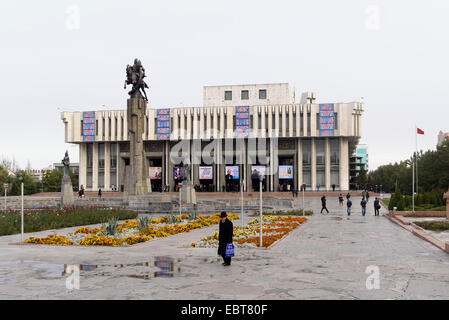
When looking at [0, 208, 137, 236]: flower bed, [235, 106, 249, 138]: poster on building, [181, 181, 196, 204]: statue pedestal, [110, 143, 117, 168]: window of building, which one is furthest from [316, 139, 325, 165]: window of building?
[0, 208, 137, 236]: flower bed

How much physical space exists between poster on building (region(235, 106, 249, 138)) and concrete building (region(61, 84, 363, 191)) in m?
0.17

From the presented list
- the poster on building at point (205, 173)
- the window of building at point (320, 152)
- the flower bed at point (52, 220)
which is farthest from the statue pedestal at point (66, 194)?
the window of building at point (320, 152)

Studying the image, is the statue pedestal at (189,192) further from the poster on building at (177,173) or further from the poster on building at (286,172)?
the poster on building at (177,173)

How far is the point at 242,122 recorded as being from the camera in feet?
265

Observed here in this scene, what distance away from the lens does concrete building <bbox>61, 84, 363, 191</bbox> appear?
7969cm

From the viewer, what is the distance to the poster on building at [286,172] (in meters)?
82.4

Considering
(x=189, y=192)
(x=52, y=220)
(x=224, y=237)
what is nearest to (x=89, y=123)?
(x=189, y=192)

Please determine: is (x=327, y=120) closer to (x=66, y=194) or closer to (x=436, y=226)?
(x=66, y=194)

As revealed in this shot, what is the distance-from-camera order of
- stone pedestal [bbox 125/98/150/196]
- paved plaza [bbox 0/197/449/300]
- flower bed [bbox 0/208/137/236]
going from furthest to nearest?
stone pedestal [bbox 125/98/150/196]
flower bed [bbox 0/208/137/236]
paved plaza [bbox 0/197/449/300]

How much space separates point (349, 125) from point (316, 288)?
7126 centimetres

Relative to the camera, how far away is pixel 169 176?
85938 millimetres

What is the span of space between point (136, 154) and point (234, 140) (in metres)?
42.3

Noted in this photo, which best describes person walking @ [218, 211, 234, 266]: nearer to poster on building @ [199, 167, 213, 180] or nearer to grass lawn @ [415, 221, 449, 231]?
grass lawn @ [415, 221, 449, 231]
